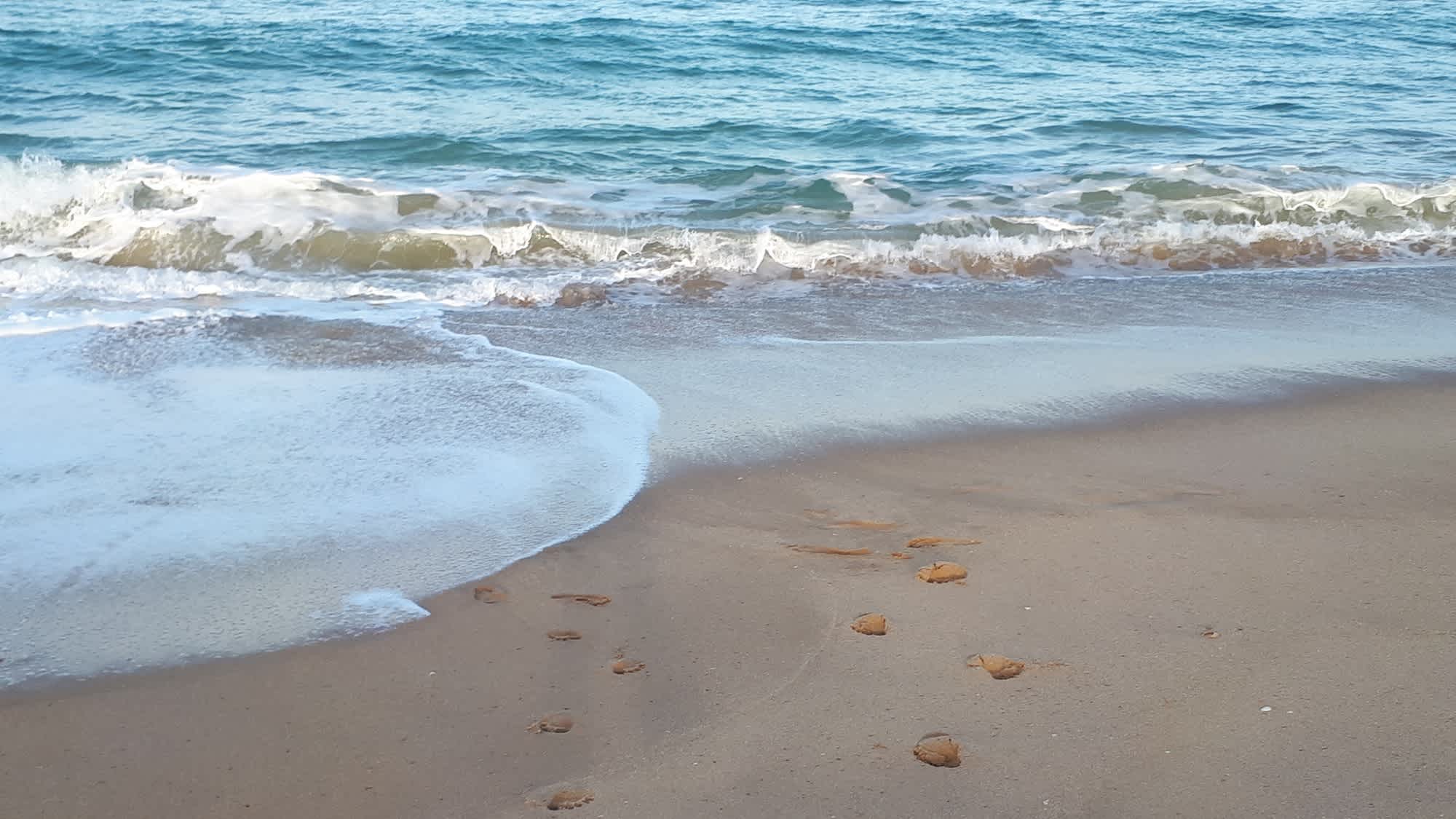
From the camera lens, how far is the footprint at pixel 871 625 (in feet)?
9.95

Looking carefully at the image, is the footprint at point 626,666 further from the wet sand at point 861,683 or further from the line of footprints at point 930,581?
the line of footprints at point 930,581

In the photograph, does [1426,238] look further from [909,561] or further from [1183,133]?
[909,561]

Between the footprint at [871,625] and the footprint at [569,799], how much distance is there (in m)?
0.87

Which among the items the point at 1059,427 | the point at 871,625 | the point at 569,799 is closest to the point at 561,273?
the point at 1059,427

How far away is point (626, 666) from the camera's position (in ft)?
9.53

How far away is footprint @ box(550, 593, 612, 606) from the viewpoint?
3.21m

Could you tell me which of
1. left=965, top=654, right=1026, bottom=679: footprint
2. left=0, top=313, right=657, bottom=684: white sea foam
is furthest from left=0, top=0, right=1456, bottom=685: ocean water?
left=965, top=654, right=1026, bottom=679: footprint

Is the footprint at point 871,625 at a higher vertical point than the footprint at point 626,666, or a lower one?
higher

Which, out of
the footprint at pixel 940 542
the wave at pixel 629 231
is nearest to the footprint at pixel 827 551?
the footprint at pixel 940 542

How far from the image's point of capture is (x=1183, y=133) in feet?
35.8

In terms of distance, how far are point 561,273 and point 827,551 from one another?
3.84m

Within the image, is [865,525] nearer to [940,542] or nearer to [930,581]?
[940,542]

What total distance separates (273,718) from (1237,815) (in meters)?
2.00

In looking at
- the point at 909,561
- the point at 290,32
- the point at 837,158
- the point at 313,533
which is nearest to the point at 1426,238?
the point at 837,158
